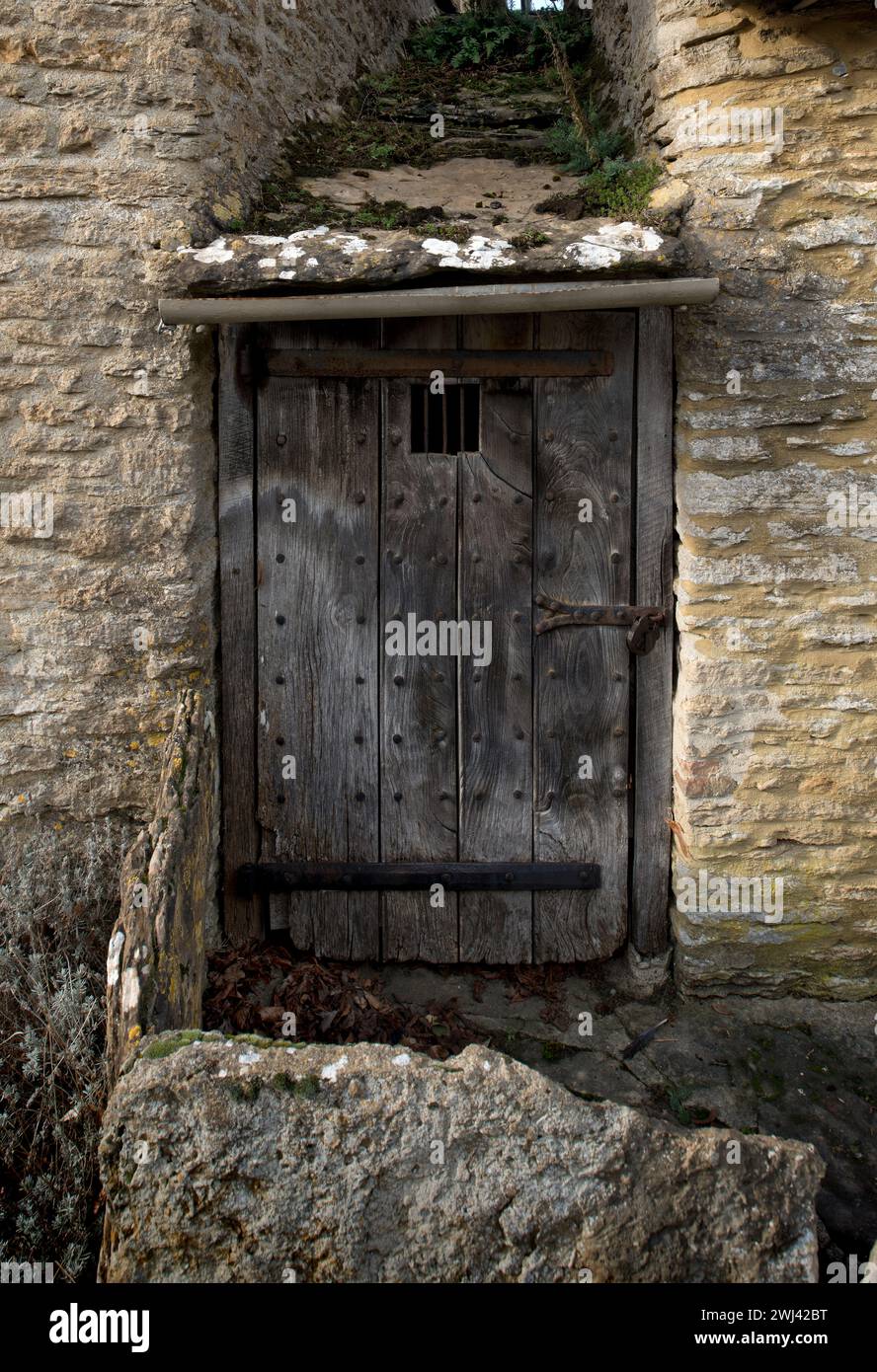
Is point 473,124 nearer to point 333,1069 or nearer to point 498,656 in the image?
point 498,656

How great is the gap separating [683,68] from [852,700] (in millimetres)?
2098

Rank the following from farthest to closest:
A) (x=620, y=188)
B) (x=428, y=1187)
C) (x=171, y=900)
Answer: (x=620, y=188) → (x=171, y=900) → (x=428, y=1187)

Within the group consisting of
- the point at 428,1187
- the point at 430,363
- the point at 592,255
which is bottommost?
the point at 428,1187

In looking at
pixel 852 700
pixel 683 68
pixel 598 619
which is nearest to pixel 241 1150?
pixel 598 619

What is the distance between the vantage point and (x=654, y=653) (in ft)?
11.3

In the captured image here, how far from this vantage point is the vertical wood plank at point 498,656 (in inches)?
133

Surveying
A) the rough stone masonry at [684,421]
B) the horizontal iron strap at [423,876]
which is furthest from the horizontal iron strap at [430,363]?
the horizontal iron strap at [423,876]

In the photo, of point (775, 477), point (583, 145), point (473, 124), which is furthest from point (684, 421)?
point (473, 124)

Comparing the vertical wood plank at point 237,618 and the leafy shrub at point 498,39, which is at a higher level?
the leafy shrub at point 498,39

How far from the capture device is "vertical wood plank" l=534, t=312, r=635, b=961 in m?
3.37

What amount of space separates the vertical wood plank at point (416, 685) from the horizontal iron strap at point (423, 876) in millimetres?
54

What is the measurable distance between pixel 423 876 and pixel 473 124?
9.95 feet

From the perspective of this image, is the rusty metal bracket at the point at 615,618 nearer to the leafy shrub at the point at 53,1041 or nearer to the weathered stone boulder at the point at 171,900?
the weathered stone boulder at the point at 171,900

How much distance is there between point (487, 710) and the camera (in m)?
3.49
